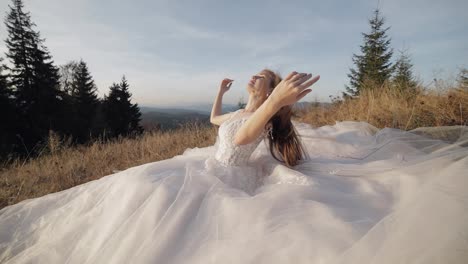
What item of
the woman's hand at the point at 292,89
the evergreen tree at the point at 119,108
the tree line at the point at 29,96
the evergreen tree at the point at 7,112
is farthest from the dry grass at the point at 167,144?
the evergreen tree at the point at 119,108

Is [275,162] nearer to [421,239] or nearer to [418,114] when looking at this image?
[421,239]

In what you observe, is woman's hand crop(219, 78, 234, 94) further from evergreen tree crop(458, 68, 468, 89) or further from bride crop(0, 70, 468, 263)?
evergreen tree crop(458, 68, 468, 89)

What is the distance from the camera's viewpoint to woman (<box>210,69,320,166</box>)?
4.88 ft

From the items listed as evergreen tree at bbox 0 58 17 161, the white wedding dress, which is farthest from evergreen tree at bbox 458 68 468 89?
evergreen tree at bbox 0 58 17 161

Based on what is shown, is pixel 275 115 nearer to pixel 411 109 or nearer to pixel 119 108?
pixel 411 109

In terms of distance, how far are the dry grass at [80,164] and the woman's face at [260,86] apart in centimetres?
259

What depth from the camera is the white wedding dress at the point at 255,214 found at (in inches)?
34.6

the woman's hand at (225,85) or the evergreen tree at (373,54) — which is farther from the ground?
the evergreen tree at (373,54)

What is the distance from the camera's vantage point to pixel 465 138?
179 centimetres

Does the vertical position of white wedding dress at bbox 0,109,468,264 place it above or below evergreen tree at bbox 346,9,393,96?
below

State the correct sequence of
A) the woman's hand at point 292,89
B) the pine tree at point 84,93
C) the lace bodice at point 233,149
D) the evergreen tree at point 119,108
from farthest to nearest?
1. the evergreen tree at point 119,108
2. the pine tree at point 84,93
3. the lace bodice at point 233,149
4. the woman's hand at point 292,89

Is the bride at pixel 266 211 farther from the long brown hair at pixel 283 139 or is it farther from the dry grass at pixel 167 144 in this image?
the dry grass at pixel 167 144

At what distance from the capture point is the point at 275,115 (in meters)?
2.09

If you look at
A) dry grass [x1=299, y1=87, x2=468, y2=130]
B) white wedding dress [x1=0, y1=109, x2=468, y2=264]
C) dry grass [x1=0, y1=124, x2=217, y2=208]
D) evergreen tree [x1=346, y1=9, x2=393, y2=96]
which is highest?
evergreen tree [x1=346, y1=9, x2=393, y2=96]
